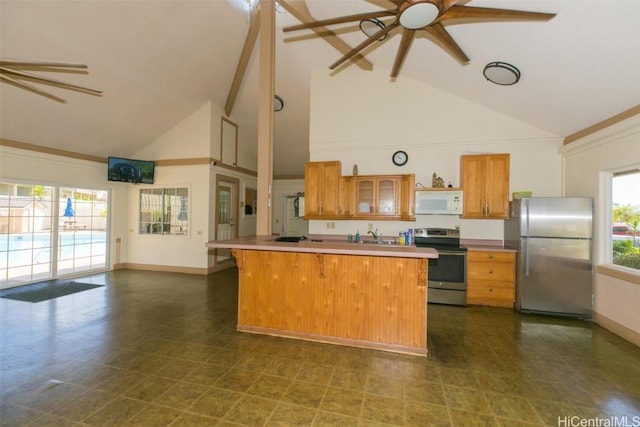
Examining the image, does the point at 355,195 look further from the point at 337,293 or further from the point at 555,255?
the point at 555,255

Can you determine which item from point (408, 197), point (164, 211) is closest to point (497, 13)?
point (408, 197)

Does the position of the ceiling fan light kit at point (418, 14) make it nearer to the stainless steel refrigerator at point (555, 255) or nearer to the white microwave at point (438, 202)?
the white microwave at point (438, 202)

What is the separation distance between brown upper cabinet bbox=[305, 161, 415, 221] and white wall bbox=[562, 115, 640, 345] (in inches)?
87.4

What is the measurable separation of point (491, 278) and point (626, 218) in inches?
64.5

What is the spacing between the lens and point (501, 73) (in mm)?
3488

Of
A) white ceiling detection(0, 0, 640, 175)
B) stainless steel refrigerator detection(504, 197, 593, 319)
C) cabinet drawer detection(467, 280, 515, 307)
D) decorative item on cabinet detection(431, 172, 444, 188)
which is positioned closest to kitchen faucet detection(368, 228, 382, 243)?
decorative item on cabinet detection(431, 172, 444, 188)

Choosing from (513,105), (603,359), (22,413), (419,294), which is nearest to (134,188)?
(22,413)

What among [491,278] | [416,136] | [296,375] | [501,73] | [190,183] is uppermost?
[501,73]

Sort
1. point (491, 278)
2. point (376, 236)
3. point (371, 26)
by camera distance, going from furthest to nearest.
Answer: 1. point (376, 236)
2. point (491, 278)
3. point (371, 26)

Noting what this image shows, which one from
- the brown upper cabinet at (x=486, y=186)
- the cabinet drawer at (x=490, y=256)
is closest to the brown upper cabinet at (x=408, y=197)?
the brown upper cabinet at (x=486, y=186)

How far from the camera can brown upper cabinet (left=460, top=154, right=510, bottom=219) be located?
13.8 feet

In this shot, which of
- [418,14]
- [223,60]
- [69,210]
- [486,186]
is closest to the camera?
[418,14]

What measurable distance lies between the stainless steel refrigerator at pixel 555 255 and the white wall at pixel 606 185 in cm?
11

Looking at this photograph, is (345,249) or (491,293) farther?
(491,293)
